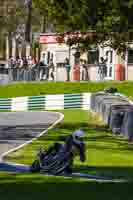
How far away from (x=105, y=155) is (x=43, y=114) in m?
18.2

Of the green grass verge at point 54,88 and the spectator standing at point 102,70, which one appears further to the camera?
the spectator standing at point 102,70

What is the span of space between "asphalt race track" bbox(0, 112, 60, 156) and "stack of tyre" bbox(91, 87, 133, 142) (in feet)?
→ 7.17

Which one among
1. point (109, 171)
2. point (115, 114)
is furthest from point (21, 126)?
point (109, 171)

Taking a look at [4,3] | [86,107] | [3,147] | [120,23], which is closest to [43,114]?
[86,107]

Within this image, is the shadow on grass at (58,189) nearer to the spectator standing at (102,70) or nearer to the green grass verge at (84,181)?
the green grass verge at (84,181)

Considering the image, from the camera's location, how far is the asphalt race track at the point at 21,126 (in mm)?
23547

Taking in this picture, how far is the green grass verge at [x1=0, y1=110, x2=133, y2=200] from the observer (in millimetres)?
10594

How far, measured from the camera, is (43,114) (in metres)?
37.4

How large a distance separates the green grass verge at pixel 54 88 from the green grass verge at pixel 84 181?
15518 millimetres

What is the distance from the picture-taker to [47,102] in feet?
136

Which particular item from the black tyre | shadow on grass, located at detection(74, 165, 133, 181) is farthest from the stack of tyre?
the black tyre

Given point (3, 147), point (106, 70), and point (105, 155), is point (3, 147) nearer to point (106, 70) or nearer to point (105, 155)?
point (105, 155)

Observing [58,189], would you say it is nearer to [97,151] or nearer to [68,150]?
[68,150]

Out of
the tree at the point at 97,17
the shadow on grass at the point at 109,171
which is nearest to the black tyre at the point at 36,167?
the shadow on grass at the point at 109,171
